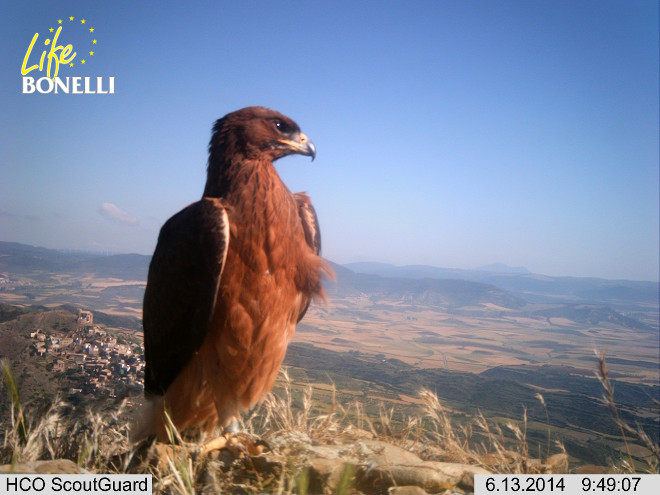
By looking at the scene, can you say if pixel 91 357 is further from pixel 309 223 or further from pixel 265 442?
pixel 309 223

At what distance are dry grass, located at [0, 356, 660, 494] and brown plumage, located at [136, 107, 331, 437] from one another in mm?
324

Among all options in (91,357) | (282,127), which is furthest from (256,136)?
(91,357)

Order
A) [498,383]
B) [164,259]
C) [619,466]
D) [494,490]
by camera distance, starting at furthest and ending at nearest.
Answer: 1. [498,383]
2. [619,466]
3. [164,259]
4. [494,490]

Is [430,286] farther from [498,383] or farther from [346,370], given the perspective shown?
[346,370]

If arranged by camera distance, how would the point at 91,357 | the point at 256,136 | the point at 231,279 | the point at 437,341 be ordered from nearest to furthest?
A: the point at 231,279, the point at 256,136, the point at 91,357, the point at 437,341

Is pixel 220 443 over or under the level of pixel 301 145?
under

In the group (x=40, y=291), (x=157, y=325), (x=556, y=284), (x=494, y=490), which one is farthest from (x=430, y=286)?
(x=40, y=291)

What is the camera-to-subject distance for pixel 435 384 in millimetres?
3984

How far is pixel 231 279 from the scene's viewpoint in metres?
2.31

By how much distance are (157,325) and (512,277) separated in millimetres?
5144

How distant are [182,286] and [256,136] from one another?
97 centimetres

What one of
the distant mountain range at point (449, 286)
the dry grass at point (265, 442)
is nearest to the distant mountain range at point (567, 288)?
the distant mountain range at point (449, 286)

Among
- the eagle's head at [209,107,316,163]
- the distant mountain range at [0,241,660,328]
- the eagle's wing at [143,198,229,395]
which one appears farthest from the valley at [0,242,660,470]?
the eagle's head at [209,107,316,163]

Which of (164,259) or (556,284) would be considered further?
(556,284)
